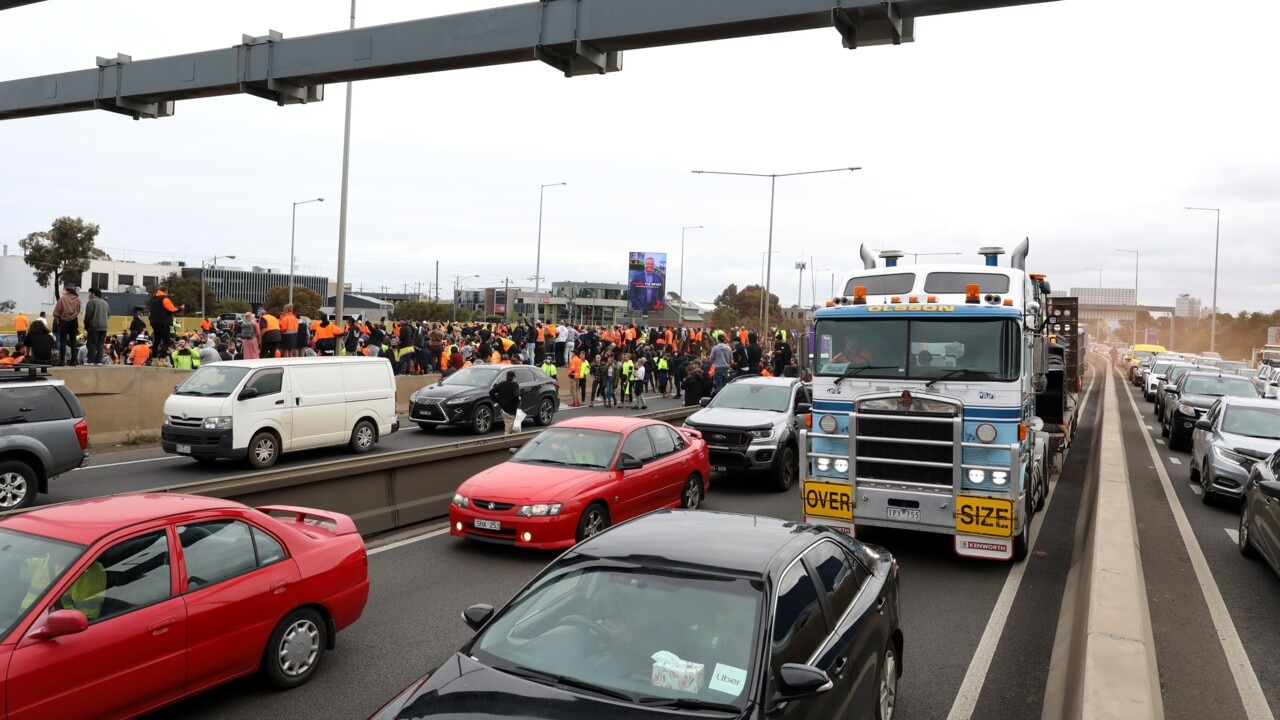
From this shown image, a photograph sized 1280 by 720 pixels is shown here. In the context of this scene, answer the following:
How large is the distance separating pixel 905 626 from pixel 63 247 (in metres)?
84.9

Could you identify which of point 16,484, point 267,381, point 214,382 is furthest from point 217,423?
point 16,484

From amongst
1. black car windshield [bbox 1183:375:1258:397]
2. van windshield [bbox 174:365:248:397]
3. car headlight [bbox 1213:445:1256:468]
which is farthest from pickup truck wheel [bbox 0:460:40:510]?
black car windshield [bbox 1183:375:1258:397]

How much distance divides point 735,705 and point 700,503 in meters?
9.71

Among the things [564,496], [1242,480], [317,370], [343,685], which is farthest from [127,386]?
[1242,480]

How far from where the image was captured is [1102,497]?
35.2ft

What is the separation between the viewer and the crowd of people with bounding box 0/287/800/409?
20562 millimetres

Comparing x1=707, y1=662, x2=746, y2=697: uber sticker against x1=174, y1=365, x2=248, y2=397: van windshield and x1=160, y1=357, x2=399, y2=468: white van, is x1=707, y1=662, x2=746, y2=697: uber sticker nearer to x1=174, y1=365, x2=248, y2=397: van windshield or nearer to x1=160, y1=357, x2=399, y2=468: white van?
Answer: x1=160, y1=357, x2=399, y2=468: white van

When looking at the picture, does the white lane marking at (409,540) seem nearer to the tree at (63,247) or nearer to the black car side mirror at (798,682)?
the black car side mirror at (798,682)

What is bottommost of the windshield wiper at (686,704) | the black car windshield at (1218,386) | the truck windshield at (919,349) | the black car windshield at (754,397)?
the windshield wiper at (686,704)

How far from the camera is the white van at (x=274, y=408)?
15.3 meters

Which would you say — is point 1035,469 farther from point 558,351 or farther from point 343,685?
point 558,351

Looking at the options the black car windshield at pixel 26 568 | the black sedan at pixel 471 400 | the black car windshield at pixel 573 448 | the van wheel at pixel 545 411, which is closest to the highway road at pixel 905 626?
the black car windshield at pixel 573 448

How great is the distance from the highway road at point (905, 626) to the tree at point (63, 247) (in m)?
78.7

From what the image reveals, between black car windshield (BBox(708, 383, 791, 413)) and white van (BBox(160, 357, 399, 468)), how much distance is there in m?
6.99
